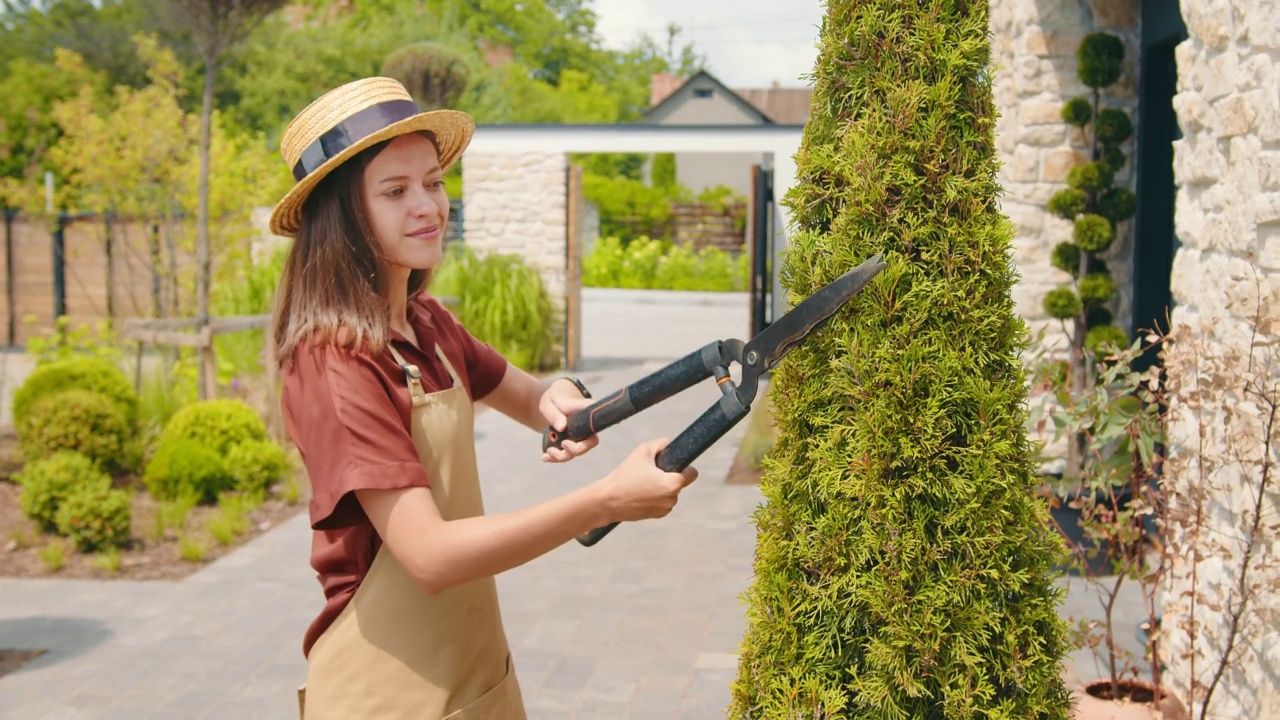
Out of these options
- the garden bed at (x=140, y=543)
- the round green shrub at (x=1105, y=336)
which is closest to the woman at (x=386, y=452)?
the garden bed at (x=140, y=543)

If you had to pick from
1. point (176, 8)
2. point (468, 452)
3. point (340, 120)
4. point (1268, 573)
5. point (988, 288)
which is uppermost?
point (176, 8)

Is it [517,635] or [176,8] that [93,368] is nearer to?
[176,8]

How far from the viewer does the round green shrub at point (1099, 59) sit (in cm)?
706

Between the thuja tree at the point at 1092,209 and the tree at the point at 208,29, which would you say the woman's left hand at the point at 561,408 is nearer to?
the thuja tree at the point at 1092,209

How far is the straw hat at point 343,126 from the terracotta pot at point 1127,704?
8.91ft

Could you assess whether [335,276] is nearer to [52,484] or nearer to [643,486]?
[643,486]

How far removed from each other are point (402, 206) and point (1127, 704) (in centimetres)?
295

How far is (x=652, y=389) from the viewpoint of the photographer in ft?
6.57

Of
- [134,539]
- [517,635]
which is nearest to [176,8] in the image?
[134,539]

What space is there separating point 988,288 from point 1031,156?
556cm

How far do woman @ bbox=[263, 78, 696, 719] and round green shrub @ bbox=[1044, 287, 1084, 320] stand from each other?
554 cm

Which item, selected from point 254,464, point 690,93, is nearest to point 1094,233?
point 254,464

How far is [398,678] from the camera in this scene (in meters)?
2.13

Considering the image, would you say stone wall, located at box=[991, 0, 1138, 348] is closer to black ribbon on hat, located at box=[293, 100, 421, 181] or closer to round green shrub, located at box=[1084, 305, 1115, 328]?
round green shrub, located at box=[1084, 305, 1115, 328]
